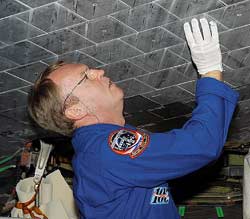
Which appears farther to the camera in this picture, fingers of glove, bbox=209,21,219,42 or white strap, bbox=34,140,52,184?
white strap, bbox=34,140,52,184

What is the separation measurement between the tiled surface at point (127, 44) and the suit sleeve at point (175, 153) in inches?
25.4

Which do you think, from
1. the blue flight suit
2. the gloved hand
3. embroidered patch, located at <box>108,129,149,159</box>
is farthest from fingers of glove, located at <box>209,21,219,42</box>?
embroidered patch, located at <box>108,129,149,159</box>

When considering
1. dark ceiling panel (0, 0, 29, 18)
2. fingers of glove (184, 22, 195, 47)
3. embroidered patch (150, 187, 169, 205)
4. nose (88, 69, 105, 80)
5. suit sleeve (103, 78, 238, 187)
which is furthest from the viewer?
fingers of glove (184, 22, 195, 47)

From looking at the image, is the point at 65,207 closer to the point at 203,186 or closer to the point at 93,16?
the point at 203,186

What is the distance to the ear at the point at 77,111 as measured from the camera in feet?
10.7

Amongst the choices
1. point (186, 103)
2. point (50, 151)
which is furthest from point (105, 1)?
point (50, 151)

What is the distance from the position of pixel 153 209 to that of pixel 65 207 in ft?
4.61

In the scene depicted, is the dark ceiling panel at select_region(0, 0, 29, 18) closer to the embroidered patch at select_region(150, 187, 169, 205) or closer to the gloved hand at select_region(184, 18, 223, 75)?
the gloved hand at select_region(184, 18, 223, 75)

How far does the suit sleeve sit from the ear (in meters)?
0.27

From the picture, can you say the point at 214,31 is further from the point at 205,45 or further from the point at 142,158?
the point at 142,158

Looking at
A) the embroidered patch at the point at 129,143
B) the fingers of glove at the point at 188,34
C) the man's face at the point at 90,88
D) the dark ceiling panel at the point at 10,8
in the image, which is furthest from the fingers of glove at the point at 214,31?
the dark ceiling panel at the point at 10,8

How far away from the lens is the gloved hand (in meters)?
3.39

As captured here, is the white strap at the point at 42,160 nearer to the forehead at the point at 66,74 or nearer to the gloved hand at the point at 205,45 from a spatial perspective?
the forehead at the point at 66,74

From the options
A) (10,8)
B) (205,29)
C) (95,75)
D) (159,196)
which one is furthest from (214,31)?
(10,8)
